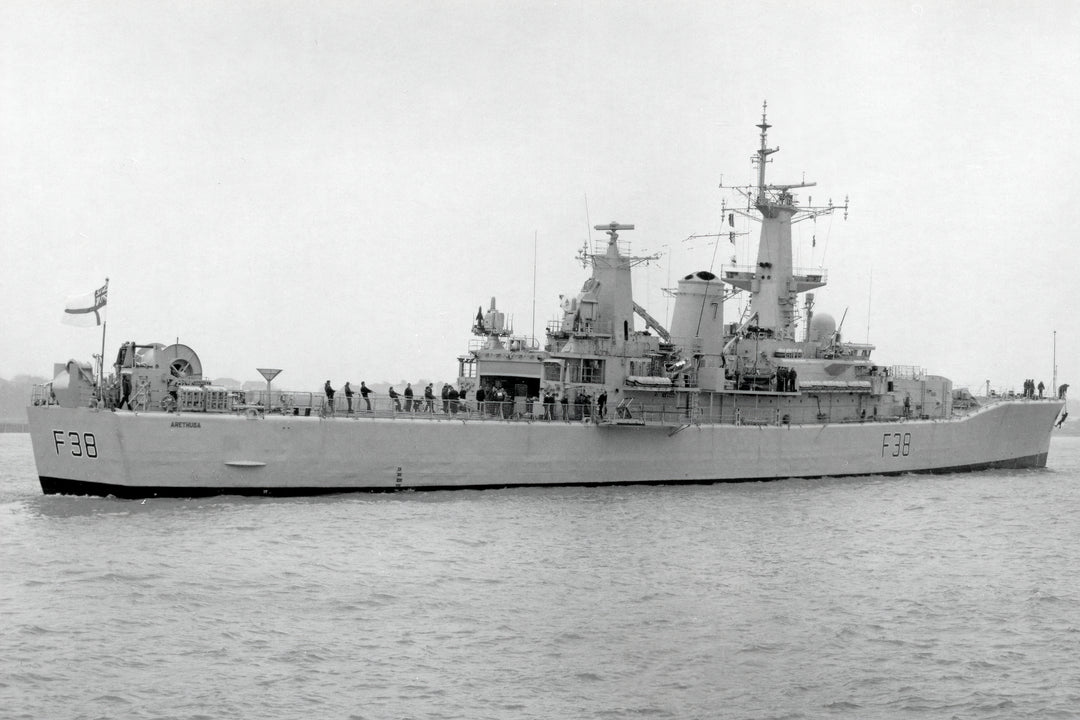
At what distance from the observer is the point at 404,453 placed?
99.0 ft

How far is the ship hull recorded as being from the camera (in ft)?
88.8

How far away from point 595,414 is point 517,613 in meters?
17.1

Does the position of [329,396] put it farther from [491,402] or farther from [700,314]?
[700,314]

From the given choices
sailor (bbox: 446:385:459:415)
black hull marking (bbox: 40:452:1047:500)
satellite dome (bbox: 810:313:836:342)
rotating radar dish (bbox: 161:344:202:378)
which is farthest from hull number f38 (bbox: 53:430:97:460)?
satellite dome (bbox: 810:313:836:342)

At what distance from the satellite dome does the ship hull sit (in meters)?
4.07

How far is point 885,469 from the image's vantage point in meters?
41.7

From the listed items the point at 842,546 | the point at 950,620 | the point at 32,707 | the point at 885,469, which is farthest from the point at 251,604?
the point at 885,469

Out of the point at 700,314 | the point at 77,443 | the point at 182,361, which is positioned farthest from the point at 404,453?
the point at 700,314

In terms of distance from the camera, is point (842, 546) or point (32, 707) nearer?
Answer: point (32, 707)

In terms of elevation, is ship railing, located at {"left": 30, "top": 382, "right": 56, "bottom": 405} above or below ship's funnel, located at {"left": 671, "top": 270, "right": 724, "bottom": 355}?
below

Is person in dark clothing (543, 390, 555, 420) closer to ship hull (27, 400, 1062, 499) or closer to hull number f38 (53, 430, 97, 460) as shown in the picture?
ship hull (27, 400, 1062, 499)

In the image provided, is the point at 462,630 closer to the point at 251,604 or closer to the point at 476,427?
the point at 251,604

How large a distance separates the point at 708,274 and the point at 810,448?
274 inches

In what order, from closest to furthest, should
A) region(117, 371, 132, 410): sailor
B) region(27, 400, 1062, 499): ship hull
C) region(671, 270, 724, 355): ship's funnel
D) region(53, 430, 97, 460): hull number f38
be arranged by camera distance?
region(53, 430, 97, 460): hull number f38, region(27, 400, 1062, 499): ship hull, region(117, 371, 132, 410): sailor, region(671, 270, 724, 355): ship's funnel
